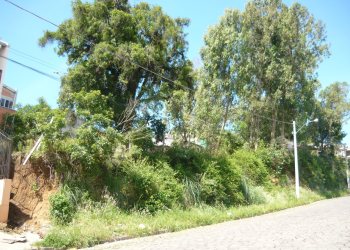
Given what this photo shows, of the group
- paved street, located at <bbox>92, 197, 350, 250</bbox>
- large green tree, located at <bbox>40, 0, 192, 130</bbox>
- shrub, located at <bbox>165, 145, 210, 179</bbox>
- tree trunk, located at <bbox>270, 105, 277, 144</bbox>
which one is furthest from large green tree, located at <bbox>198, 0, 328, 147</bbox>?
paved street, located at <bbox>92, 197, 350, 250</bbox>

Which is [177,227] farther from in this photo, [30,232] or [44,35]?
[44,35]

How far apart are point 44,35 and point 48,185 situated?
1197 cm

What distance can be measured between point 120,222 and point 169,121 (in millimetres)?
11144

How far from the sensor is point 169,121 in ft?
75.2

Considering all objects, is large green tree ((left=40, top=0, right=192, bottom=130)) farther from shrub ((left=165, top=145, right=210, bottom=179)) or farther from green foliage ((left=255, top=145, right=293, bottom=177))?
green foliage ((left=255, top=145, right=293, bottom=177))

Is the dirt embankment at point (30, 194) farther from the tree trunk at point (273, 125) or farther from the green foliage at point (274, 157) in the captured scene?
the tree trunk at point (273, 125)

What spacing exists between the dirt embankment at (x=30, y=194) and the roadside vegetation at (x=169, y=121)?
1.16 feet

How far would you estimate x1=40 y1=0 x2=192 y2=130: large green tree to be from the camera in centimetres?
1988

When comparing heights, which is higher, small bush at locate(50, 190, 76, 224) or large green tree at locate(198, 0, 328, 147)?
large green tree at locate(198, 0, 328, 147)

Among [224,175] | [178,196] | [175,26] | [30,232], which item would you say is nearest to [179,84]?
[175,26]

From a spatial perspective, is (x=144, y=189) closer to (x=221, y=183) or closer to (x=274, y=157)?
(x=221, y=183)

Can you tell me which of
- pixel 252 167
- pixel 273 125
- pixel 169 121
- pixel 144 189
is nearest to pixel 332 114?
pixel 273 125

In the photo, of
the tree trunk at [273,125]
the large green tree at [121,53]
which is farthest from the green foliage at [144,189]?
the tree trunk at [273,125]

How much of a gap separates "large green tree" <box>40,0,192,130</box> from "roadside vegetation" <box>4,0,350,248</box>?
0.06m
